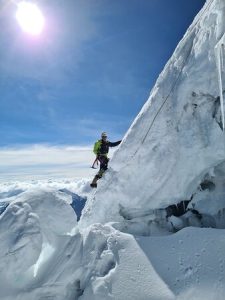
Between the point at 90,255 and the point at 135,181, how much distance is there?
3238 mm

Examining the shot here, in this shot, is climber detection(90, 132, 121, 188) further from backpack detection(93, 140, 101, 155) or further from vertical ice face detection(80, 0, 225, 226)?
vertical ice face detection(80, 0, 225, 226)

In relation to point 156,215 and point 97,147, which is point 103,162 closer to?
point 97,147

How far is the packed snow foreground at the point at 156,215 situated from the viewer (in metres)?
9.84

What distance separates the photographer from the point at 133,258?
1052 centimetres

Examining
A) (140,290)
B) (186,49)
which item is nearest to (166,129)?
(186,49)

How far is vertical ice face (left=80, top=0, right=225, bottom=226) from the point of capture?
10.7 m

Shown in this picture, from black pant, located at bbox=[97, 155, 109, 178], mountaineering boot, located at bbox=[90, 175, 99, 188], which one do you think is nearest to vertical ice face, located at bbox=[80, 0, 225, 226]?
black pant, located at bbox=[97, 155, 109, 178]

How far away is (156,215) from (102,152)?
4.05 meters

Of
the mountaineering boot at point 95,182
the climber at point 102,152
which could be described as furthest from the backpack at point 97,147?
the mountaineering boot at point 95,182

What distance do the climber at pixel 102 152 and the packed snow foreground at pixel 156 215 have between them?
1597mm

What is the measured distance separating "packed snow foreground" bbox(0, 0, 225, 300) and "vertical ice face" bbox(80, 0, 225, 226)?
35 mm

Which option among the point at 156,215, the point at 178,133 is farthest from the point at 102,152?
the point at 178,133

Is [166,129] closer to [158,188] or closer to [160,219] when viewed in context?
[158,188]

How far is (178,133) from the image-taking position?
11.6m
